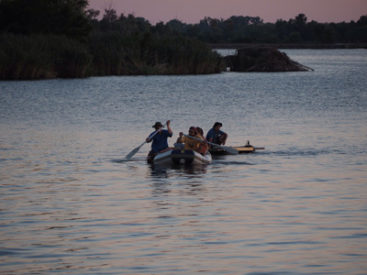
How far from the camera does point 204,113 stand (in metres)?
42.6

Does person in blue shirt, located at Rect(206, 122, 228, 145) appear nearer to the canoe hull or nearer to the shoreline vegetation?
the canoe hull

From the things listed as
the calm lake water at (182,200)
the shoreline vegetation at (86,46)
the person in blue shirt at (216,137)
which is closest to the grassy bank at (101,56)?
the shoreline vegetation at (86,46)

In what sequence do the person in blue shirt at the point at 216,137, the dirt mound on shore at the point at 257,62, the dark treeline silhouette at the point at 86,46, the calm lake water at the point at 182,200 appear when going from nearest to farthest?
1. the calm lake water at the point at 182,200
2. the person in blue shirt at the point at 216,137
3. the dark treeline silhouette at the point at 86,46
4. the dirt mound on shore at the point at 257,62

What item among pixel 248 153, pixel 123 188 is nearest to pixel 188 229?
pixel 123 188

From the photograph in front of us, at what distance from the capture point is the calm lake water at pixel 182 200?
11828 mm

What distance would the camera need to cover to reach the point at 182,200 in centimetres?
1692

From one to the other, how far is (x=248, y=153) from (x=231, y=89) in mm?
37281

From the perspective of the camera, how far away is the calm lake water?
466 inches

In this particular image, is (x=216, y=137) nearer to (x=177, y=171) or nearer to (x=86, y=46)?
(x=177, y=171)

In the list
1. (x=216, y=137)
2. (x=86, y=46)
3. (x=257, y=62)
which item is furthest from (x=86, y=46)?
(x=216, y=137)

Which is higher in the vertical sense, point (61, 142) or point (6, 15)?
point (6, 15)

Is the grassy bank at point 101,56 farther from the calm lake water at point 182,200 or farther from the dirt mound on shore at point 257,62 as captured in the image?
the calm lake water at point 182,200

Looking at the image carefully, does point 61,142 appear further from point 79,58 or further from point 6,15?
point 6,15

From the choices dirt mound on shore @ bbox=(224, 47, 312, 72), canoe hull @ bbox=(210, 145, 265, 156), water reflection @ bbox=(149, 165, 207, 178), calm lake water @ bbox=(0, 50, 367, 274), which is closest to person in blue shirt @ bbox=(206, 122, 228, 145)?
canoe hull @ bbox=(210, 145, 265, 156)
